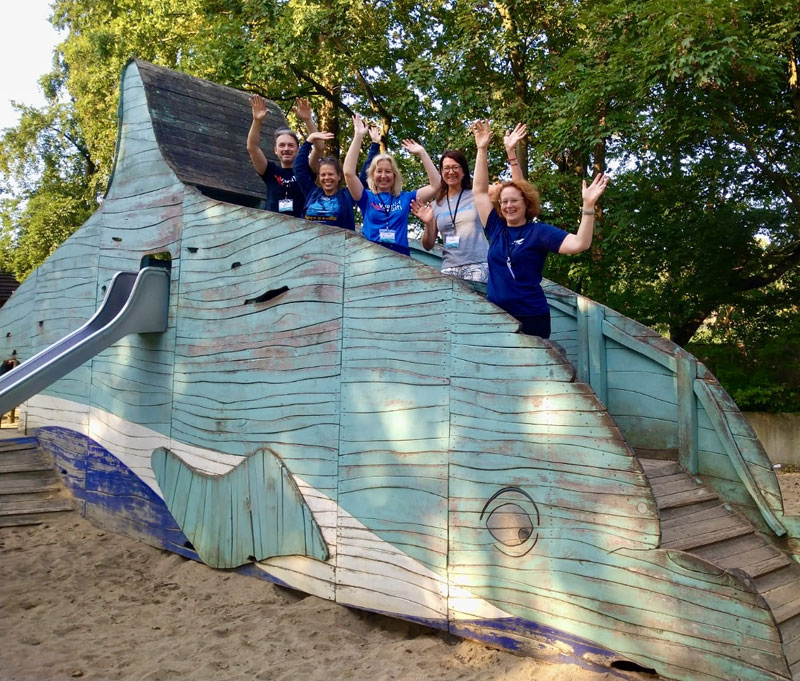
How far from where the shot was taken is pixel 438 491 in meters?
3.96

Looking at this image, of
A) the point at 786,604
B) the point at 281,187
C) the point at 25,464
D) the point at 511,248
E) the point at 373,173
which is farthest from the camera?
the point at 25,464

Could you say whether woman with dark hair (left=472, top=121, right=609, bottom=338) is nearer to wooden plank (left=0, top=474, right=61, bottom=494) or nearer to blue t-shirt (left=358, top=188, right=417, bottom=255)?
blue t-shirt (left=358, top=188, right=417, bottom=255)

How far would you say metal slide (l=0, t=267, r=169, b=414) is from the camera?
5133mm

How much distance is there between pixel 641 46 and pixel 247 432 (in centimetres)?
743

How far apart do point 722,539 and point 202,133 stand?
5132 mm

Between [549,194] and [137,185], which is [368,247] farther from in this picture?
[549,194]

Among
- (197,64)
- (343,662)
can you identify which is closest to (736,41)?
(343,662)

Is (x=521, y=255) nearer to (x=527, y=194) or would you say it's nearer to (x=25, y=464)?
(x=527, y=194)

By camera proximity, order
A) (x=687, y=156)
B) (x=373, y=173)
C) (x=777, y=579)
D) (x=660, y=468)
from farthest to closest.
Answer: (x=687, y=156)
(x=373, y=173)
(x=660, y=468)
(x=777, y=579)

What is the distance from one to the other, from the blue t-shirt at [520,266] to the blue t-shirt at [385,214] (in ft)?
3.49

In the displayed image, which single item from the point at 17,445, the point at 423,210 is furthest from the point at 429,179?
the point at 17,445

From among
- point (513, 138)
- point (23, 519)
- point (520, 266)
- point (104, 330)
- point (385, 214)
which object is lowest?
point (23, 519)

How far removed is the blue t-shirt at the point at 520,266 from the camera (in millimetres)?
4027

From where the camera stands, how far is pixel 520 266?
406 cm
